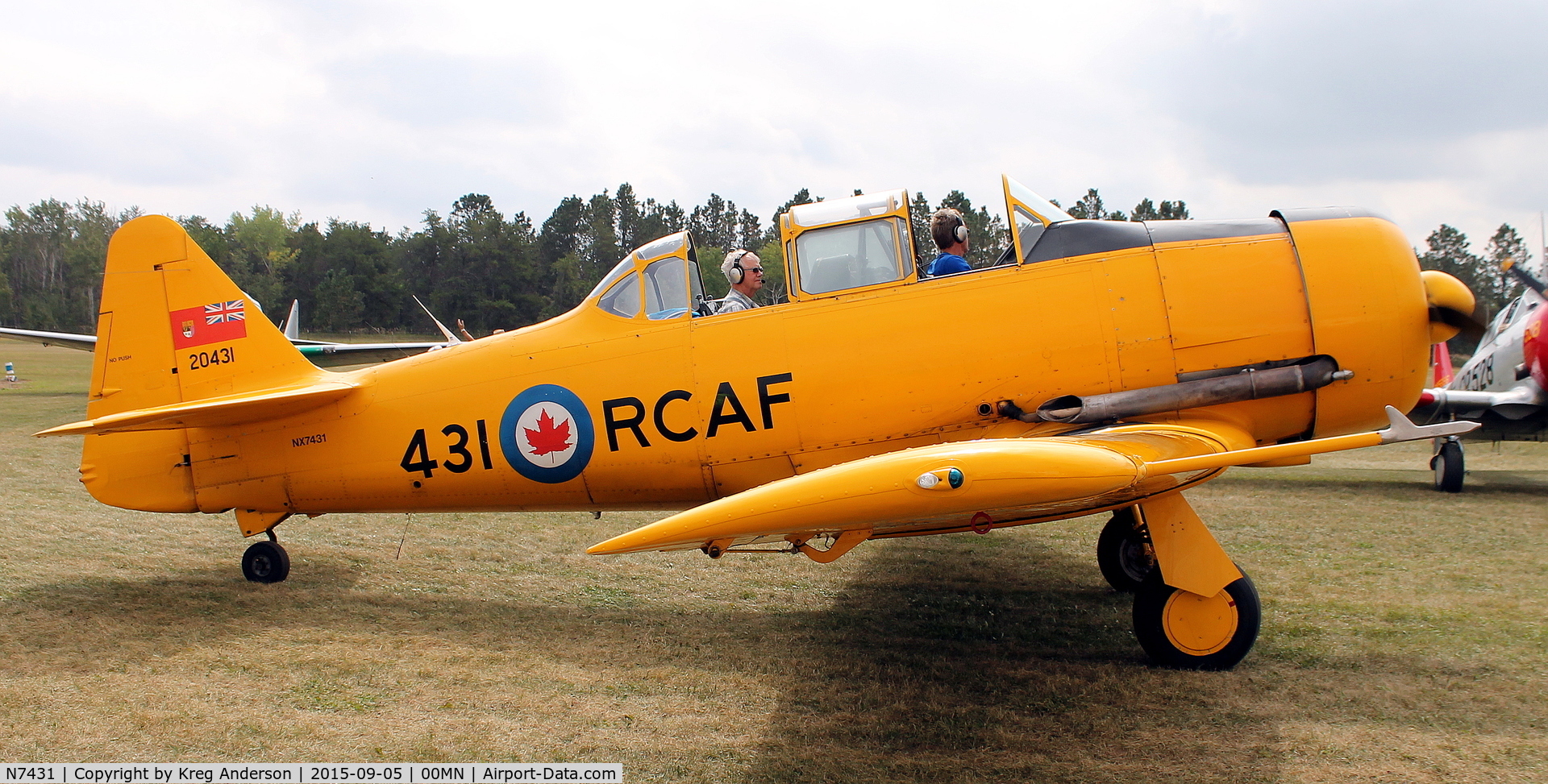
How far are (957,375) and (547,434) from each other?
7.72 ft

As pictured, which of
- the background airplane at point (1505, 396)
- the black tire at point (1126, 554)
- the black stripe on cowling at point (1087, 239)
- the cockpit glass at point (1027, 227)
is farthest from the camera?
the background airplane at point (1505, 396)

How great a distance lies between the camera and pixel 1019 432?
4.24 meters

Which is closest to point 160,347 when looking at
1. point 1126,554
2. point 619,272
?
point 619,272

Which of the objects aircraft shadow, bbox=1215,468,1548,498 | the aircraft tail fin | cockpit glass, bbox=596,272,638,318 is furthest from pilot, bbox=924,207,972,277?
aircraft shadow, bbox=1215,468,1548,498

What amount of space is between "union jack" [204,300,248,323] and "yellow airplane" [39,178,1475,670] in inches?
39.9

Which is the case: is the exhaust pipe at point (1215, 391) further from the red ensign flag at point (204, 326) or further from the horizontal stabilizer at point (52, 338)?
the horizontal stabilizer at point (52, 338)

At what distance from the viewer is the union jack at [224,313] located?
6035mm

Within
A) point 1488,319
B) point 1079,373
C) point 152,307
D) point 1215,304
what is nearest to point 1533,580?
point 1488,319

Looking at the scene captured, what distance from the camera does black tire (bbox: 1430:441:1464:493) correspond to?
9.49 meters

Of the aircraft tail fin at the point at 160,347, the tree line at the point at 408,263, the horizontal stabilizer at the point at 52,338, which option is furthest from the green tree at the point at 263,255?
the aircraft tail fin at the point at 160,347

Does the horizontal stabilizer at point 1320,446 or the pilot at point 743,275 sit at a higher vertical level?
the pilot at point 743,275

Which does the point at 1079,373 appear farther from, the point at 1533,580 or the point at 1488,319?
the point at 1533,580

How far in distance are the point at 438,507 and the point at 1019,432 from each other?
353cm

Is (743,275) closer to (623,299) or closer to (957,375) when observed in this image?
(623,299)
